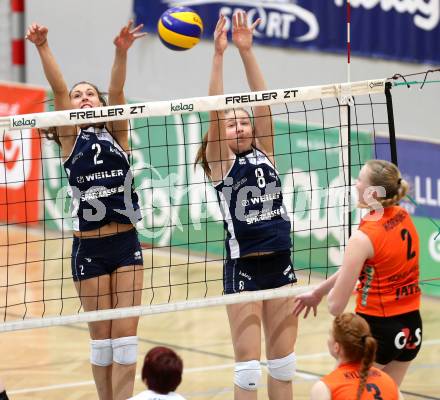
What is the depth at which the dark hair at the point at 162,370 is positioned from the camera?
5.27 meters

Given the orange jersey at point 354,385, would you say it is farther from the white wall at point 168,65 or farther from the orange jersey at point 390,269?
the white wall at point 168,65

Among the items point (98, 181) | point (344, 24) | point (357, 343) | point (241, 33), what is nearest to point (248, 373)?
point (98, 181)

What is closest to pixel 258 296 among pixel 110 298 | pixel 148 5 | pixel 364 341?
pixel 110 298

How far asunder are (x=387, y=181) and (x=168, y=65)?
8110mm

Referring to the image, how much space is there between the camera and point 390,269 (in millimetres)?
6062

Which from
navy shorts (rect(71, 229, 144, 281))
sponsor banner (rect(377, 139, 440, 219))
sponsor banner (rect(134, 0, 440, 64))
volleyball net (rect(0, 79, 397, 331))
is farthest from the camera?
sponsor banner (rect(134, 0, 440, 64))

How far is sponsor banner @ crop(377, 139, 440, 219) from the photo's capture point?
35.7ft

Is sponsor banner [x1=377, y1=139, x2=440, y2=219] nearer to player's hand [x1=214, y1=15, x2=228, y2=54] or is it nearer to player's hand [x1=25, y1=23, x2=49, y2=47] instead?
player's hand [x1=214, y1=15, x2=228, y2=54]

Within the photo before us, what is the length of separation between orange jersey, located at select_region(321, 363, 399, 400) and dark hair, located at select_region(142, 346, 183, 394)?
72cm

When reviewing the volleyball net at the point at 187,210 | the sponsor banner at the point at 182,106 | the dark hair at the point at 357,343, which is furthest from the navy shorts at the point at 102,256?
the volleyball net at the point at 187,210

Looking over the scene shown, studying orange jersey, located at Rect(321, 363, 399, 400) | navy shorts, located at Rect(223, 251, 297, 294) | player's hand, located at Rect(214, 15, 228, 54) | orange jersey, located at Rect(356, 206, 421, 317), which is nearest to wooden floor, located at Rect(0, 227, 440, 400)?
navy shorts, located at Rect(223, 251, 297, 294)

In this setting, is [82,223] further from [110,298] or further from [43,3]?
[43,3]

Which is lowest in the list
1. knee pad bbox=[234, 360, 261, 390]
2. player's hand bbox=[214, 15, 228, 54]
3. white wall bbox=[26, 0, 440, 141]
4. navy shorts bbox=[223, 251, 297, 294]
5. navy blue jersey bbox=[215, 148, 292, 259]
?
knee pad bbox=[234, 360, 261, 390]

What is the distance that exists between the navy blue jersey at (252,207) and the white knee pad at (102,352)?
100 cm
